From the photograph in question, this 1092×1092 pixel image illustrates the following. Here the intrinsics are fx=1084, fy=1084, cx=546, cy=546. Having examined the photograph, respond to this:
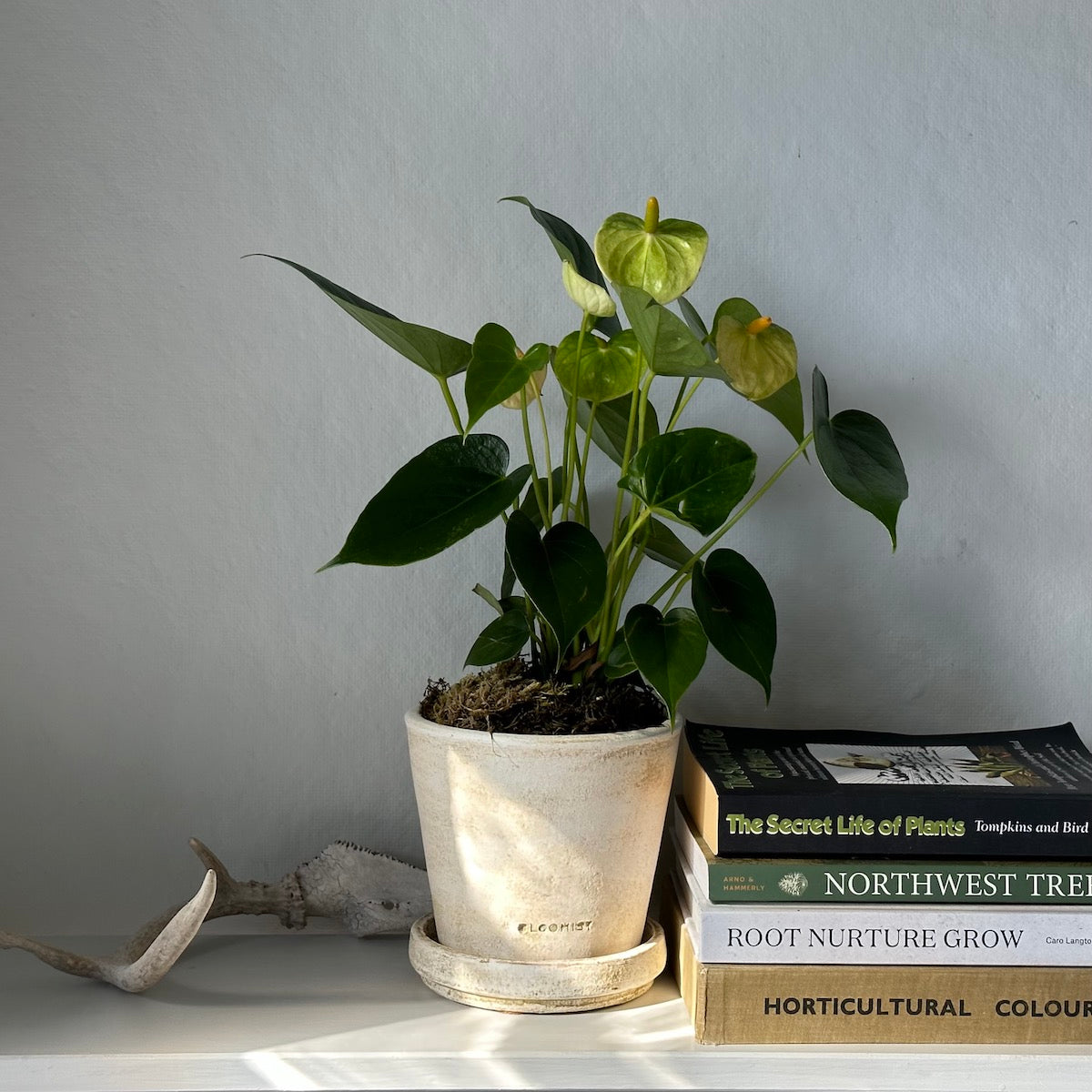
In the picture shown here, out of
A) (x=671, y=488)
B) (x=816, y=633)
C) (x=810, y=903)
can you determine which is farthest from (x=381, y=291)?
(x=810, y=903)

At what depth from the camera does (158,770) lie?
906 millimetres

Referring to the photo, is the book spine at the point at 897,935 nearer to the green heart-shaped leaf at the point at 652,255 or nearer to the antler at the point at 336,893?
the antler at the point at 336,893

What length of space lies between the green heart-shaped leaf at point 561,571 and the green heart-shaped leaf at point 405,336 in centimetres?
11

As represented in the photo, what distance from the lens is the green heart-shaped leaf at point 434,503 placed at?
2.07ft

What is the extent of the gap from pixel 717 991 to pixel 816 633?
0.34 meters

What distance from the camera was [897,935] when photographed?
68 cm

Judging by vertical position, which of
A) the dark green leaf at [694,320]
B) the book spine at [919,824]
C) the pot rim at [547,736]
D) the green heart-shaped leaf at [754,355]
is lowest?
the book spine at [919,824]

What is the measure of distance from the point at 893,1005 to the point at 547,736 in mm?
271

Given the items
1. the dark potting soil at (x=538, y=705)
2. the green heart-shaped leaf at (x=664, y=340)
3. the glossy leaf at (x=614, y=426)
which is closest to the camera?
the green heart-shaped leaf at (x=664, y=340)

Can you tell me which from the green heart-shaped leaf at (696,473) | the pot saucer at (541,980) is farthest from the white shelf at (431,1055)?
the green heart-shaped leaf at (696,473)

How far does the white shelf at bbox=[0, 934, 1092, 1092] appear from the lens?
650mm

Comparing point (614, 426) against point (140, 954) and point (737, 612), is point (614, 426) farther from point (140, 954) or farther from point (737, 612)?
point (140, 954)

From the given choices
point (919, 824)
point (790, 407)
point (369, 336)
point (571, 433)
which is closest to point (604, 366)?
point (571, 433)

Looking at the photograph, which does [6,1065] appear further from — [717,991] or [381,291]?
[381,291]
